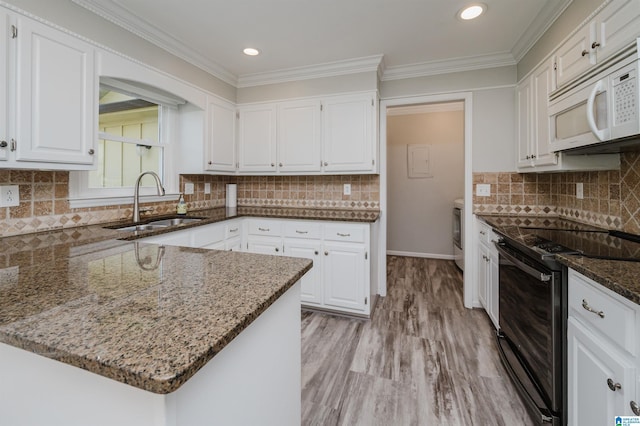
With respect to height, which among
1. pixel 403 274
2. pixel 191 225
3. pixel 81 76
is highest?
pixel 81 76

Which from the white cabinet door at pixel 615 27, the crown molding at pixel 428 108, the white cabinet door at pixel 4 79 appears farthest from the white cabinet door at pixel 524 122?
the white cabinet door at pixel 4 79

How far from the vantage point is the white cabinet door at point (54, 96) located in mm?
1582

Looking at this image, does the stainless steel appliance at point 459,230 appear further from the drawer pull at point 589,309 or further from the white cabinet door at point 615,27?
the drawer pull at point 589,309

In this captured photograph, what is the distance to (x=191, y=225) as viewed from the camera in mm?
2340

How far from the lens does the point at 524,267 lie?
157 centimetres

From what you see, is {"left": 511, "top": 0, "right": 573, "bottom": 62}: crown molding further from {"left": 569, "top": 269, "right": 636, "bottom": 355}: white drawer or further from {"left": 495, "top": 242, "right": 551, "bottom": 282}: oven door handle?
{"left": 569, "top": 269, "right": 636, "bottom": 355}: white drawer

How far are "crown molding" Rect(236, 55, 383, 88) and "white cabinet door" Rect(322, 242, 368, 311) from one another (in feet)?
5.67

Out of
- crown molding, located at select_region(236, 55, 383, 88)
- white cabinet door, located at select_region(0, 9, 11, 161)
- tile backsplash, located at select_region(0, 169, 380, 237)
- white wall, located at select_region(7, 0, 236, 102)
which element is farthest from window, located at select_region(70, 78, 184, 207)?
crown molding, located at select_region(236, 55, 383, 88)

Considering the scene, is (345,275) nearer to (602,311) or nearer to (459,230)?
(602,311)

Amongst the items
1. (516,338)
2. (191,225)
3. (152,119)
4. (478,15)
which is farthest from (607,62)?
(152,119)

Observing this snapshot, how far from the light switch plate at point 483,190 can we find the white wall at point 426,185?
77.9 inches

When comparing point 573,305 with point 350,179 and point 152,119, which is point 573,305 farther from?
point 152,119

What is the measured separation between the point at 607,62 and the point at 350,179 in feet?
7.12

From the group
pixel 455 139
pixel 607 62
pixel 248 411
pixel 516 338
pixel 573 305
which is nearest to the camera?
pixel 248 411
